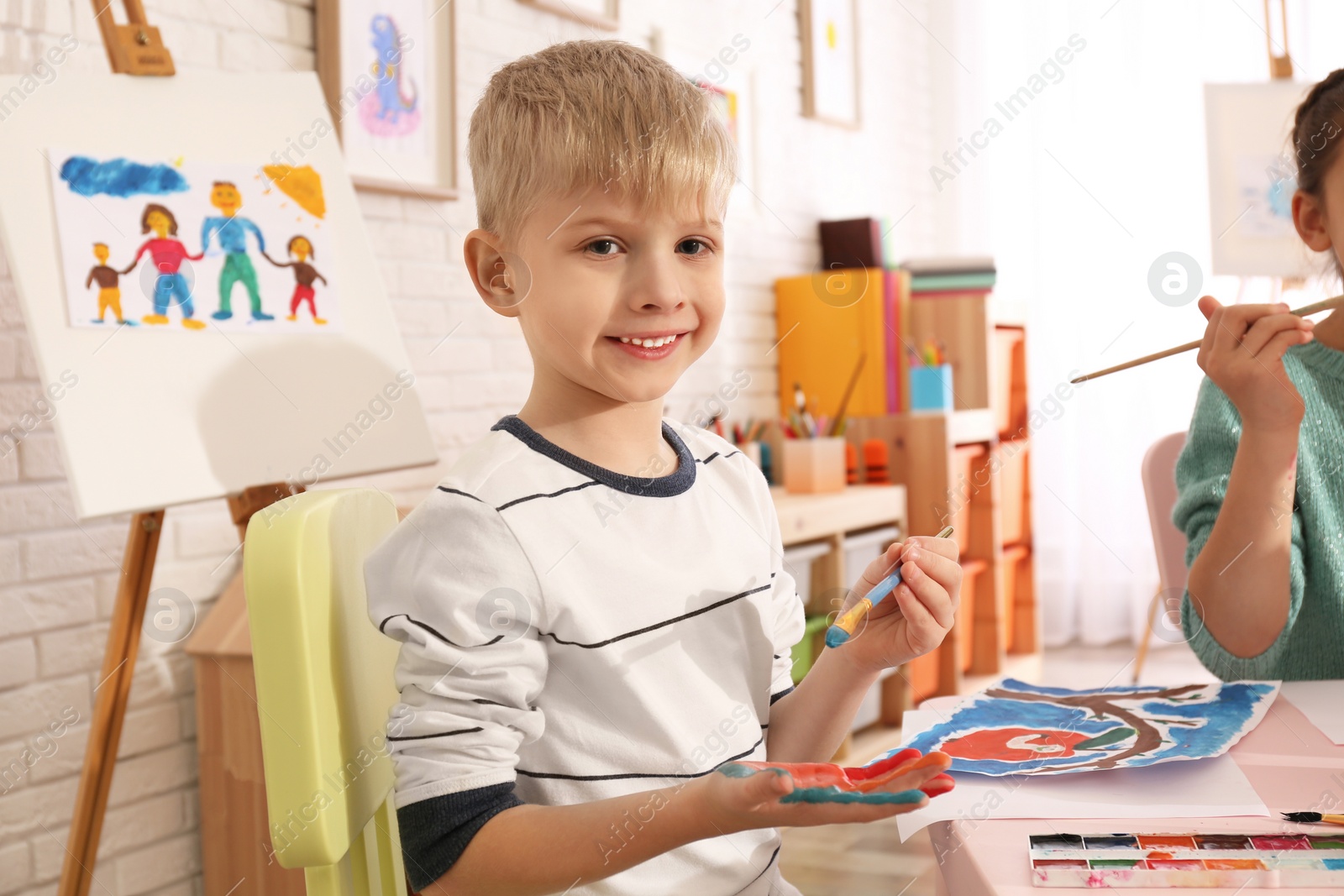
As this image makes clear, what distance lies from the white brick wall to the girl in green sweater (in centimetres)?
134

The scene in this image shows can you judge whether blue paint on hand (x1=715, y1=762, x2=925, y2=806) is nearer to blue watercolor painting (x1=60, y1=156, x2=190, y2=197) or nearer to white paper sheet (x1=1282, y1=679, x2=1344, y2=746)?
white paper sheet (x1=1282, y1=679, x2=1344, y2=746)

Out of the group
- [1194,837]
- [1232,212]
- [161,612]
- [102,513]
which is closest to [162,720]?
A: [161,612]

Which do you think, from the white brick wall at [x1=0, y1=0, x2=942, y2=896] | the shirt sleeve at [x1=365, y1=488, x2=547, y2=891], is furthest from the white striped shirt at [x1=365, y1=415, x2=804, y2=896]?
the white brick wall at [x1=0, y1=0, x2=942, y2=896]

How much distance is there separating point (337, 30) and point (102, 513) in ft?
3.45

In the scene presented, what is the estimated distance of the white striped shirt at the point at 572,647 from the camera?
0.64m

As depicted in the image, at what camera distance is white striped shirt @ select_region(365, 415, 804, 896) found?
64cm

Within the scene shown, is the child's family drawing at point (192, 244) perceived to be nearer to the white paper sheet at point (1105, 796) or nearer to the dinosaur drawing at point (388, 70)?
the dinosaur drawing at point (388, 70)

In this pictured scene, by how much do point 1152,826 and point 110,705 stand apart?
111 centimetres

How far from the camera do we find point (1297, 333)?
0.85 m

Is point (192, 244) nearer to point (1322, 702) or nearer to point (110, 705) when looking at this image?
point (110, 705)

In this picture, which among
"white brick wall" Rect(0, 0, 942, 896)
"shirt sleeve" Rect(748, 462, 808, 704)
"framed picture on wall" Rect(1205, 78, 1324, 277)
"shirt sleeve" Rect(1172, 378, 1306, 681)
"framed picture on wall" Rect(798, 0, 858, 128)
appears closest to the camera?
"shirt sleeve" Rect(748, 462, 808, 704)

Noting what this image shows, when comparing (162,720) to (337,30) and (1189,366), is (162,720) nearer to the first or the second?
(337,30)

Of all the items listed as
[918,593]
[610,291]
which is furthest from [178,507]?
[918,593]

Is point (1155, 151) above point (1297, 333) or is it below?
above
